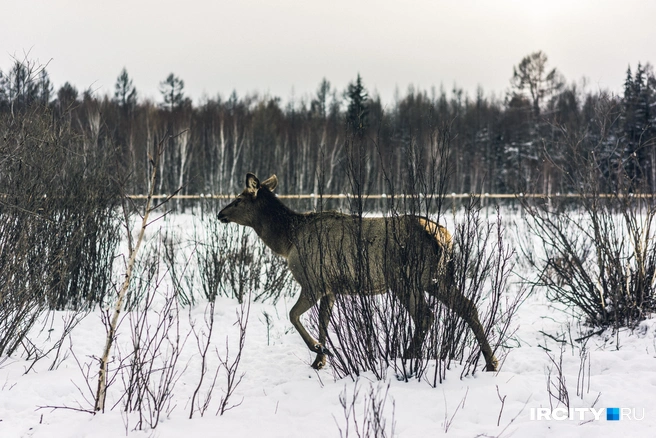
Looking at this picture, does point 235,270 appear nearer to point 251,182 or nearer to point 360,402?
point 251,182

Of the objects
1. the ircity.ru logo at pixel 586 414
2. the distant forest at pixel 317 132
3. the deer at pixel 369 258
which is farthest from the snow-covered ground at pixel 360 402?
the distant forest at pixel 317 132

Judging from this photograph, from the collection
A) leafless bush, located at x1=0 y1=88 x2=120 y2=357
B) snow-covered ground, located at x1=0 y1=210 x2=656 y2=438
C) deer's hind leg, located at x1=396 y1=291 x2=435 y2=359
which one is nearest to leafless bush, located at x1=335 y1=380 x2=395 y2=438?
snow-covered ground, located at x1=0 y1=210 x2=656 y2=438

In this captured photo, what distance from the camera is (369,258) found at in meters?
4.93

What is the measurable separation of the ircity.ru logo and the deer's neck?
330 centimetres

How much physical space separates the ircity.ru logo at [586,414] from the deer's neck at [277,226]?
130 inches

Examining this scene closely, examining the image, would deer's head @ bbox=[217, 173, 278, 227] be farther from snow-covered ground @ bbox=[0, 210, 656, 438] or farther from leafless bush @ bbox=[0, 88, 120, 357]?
snow-covered ground @ bbox=[0, 210, 656, 438]

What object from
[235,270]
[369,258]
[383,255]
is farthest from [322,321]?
[235,270]

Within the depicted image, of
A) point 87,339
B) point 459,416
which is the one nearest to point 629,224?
point 459,416

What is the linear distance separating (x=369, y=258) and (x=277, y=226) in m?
1.54

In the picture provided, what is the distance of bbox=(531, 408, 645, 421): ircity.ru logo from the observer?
10.8 ft

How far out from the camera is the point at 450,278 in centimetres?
433

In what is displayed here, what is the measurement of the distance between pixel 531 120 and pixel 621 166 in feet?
146

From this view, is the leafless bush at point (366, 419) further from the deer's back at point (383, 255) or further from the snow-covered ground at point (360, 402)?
the deer's back at point (383, 255)

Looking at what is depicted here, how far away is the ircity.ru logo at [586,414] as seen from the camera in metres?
3.29
